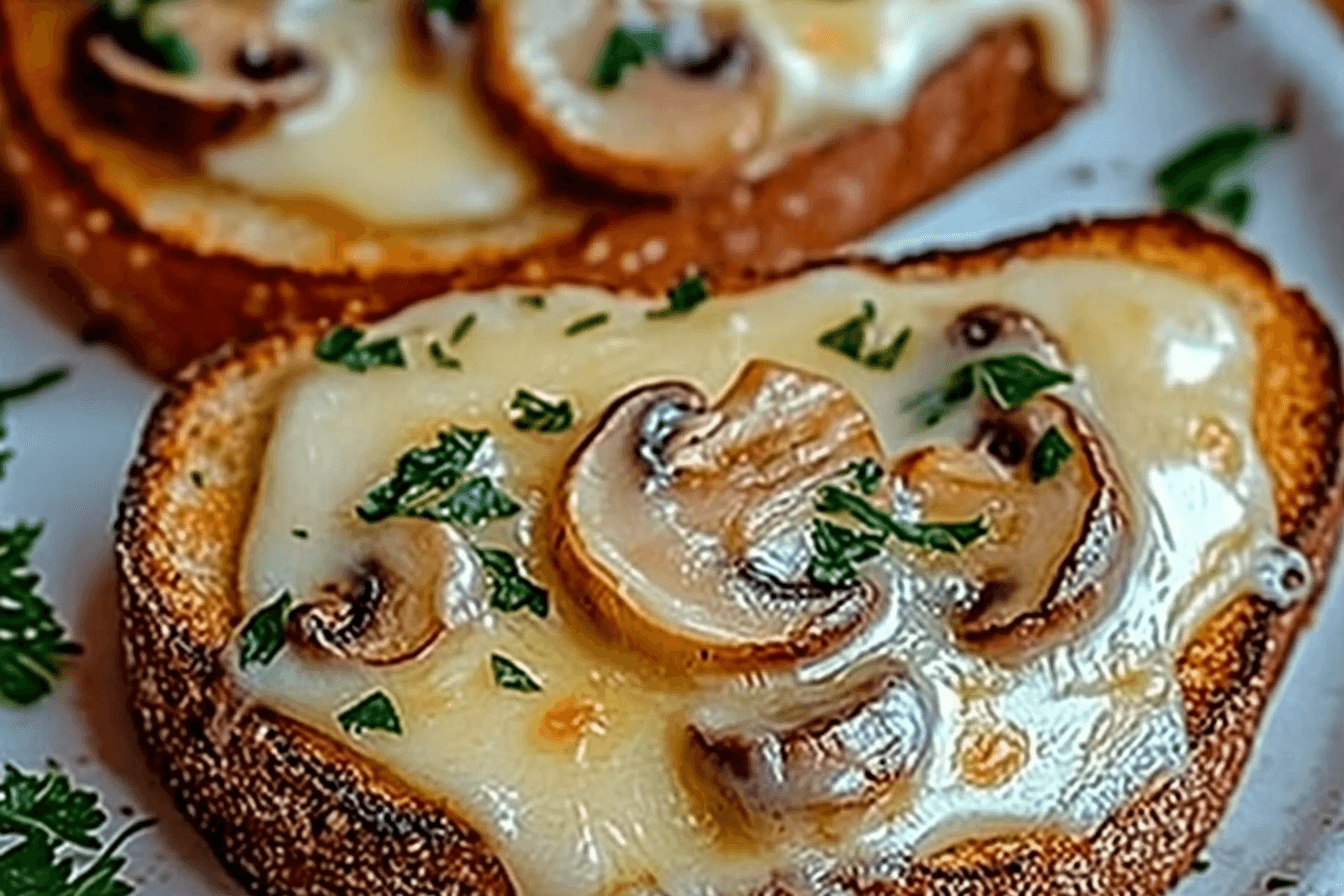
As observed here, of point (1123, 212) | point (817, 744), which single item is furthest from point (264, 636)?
point (1123, 212)

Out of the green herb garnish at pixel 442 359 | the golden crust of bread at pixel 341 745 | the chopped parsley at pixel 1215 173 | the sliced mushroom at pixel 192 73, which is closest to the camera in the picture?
the golden crust of bread at pixel 341 745

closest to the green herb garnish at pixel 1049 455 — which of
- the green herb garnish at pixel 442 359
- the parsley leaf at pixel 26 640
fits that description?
the green herb garnish at pixel 442 359

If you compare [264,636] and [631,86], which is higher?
[631,86]

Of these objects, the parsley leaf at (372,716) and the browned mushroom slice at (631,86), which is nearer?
the parsley leaf at (372,716)

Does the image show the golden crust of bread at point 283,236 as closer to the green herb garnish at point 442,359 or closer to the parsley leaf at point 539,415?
the green herb garnish at point 442,359

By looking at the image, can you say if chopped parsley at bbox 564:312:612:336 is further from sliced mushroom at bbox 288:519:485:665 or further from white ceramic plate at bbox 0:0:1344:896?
white ceramic plate at bbox 0:0:1344:896

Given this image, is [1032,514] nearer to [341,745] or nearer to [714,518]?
[714,518]

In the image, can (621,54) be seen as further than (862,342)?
Yes
